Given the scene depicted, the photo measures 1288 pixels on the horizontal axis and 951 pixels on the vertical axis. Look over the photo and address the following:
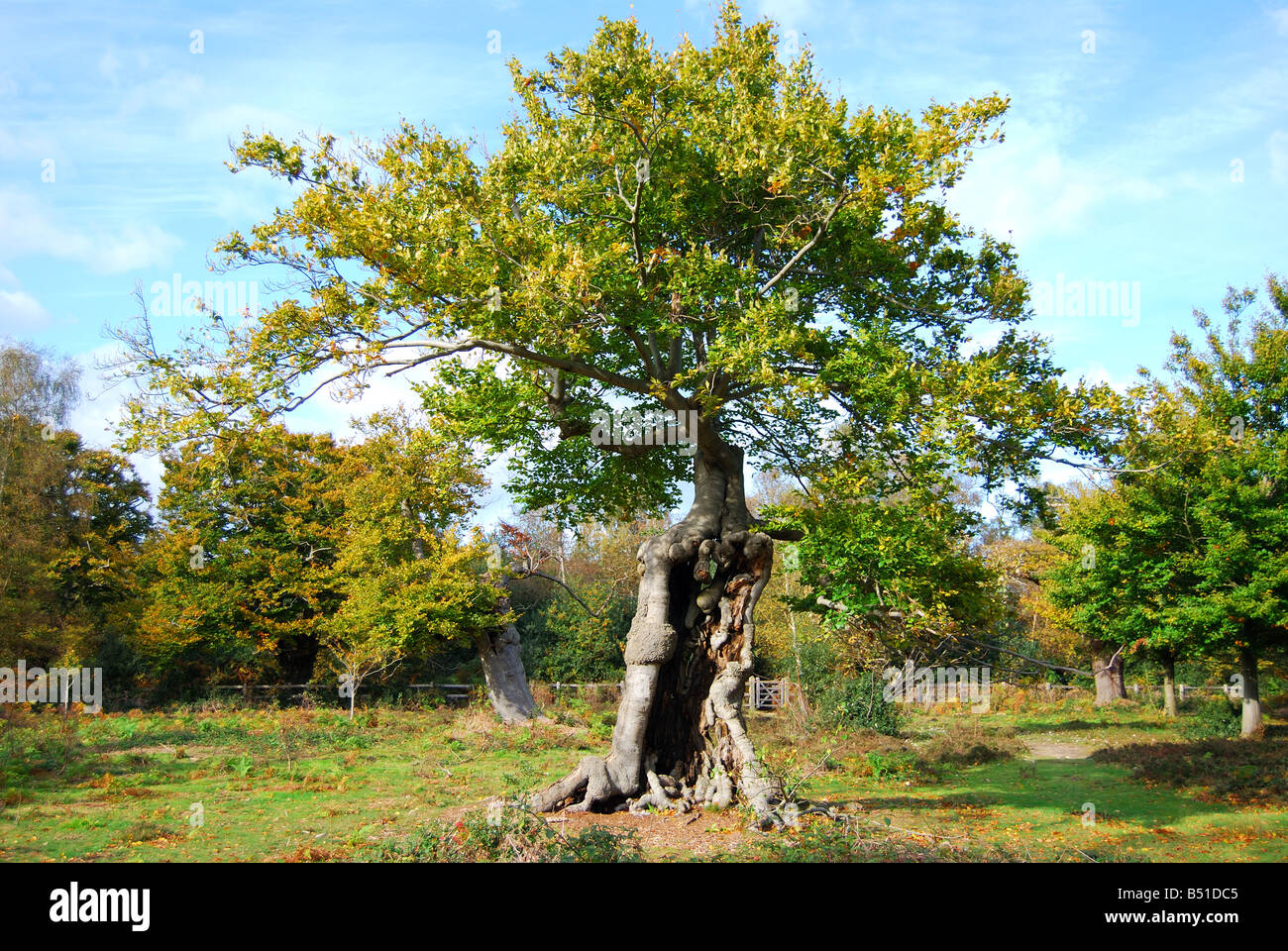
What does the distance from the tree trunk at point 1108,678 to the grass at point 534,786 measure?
7.57 meters

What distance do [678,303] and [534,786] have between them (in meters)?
8.34

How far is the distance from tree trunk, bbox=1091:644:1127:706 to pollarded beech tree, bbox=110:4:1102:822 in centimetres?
2524

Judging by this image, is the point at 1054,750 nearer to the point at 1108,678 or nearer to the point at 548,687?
the point at 1108,678

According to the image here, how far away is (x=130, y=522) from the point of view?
30.3m

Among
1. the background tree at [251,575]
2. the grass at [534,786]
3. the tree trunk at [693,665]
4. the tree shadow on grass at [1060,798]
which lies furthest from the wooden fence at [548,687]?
the tree trunk at [693,665]

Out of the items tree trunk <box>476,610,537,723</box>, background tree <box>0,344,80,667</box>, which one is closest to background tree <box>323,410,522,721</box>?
tree trunk <box>476,610,537,723</box>

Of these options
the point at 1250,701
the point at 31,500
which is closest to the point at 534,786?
the point at 1250,701

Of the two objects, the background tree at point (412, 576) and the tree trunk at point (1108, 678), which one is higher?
the background tree at point (412, 576)

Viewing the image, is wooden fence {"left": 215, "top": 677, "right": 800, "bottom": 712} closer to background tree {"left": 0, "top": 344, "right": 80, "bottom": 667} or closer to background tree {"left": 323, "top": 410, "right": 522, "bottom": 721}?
background tree {"left": 323, "top": 410, "right": 522, "bottom": 721}

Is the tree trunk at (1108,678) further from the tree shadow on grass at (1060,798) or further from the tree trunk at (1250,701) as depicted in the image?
the tree shadow on grass at (1060,798)

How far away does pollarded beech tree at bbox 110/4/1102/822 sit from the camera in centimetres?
984

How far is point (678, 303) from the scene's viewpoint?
1091 centimetres

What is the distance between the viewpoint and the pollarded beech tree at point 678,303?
984 centimetres
